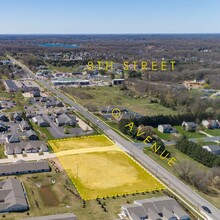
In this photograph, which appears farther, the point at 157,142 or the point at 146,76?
the point at 146,76

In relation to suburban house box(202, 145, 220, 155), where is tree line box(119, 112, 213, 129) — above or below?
above

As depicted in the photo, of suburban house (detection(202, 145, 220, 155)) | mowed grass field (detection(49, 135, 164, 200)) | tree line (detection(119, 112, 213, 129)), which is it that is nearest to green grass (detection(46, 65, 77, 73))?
tree line (detection(119, 112, 213, 129))

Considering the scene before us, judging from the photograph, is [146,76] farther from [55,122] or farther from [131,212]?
[131,212]

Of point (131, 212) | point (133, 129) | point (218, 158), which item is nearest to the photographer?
point (131, 212)

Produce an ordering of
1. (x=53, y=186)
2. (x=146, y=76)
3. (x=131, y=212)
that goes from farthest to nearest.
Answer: (x=146, y=76) < (x=53, y=186) < (x=131, y=212)

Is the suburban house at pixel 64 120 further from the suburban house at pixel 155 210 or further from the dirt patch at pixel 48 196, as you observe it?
the suburban house at pixel 155 210

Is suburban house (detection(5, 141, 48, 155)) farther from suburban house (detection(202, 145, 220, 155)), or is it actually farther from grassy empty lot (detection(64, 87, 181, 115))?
grassy empty lot (detection(64, 87, 181, 115))

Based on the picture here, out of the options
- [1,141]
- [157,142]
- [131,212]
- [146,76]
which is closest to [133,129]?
[157,142]
